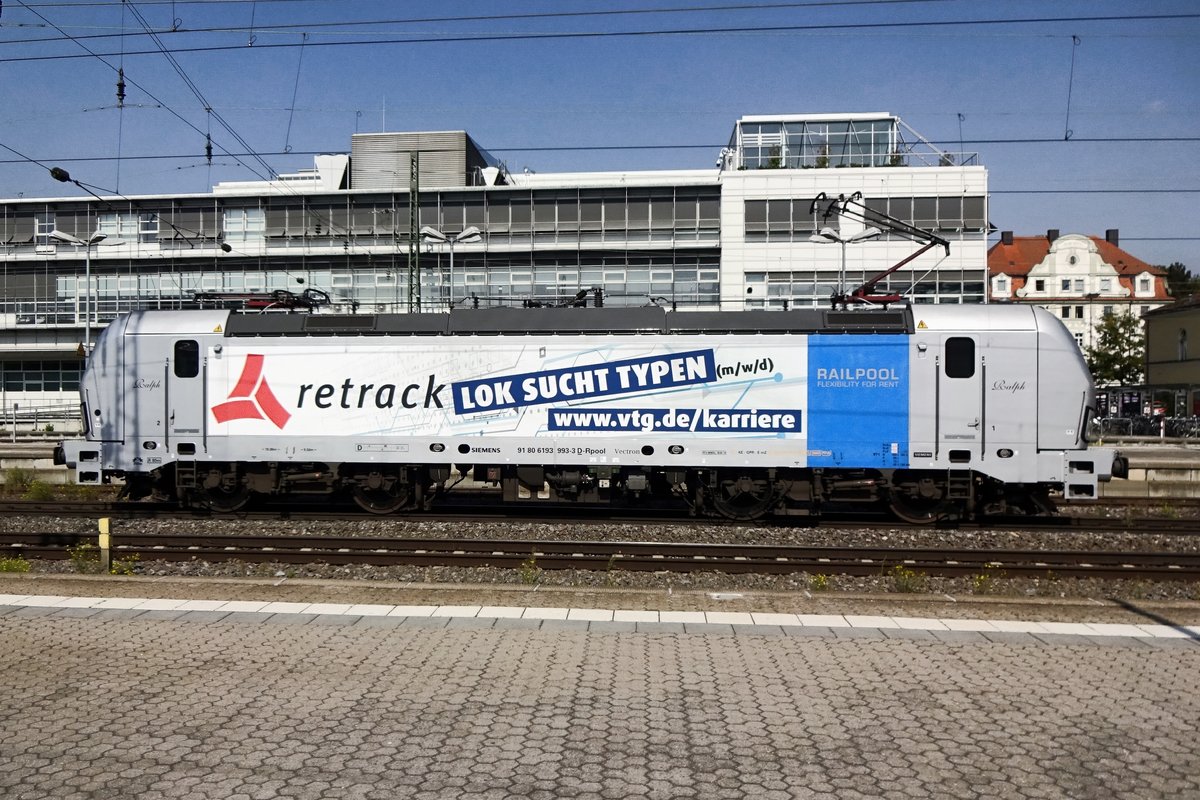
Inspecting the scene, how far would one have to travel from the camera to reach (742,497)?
15391 millimetres

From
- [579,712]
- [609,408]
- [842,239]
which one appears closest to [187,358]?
[609,408]

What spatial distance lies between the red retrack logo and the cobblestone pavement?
24.6 ft

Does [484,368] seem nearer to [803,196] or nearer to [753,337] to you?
[753,337]

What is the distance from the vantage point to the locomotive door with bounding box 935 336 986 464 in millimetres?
14367

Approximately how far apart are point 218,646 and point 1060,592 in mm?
9017

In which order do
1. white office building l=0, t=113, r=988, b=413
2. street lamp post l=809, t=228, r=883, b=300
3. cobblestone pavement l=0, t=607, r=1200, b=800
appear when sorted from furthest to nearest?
1. white office building l=0, t=113, r=988, b=413
2. street lamp post l=809, t=228, r=883, b=300
3. cobblestone pavement l=0, t=607, r=1200, b=800

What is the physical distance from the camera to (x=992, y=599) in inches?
360

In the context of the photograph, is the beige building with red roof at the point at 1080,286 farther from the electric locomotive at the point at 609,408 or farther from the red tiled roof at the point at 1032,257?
the electric locomotive at the point at 609,408

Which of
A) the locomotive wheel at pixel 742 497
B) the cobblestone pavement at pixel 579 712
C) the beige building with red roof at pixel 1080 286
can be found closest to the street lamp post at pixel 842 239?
the locomotive wheel at pixel 742 497

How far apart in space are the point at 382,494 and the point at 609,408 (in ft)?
14.3

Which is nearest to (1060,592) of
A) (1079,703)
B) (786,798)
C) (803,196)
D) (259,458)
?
(1079,703)

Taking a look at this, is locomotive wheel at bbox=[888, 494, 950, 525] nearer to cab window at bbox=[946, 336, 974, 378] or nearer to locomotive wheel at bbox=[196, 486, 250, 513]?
cab window at bbox=[946, 336, 974, 378]

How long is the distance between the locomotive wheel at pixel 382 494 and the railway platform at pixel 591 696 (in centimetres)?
619

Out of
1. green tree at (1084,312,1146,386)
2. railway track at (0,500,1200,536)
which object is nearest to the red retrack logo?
railway track at (0,500,1200,536)
